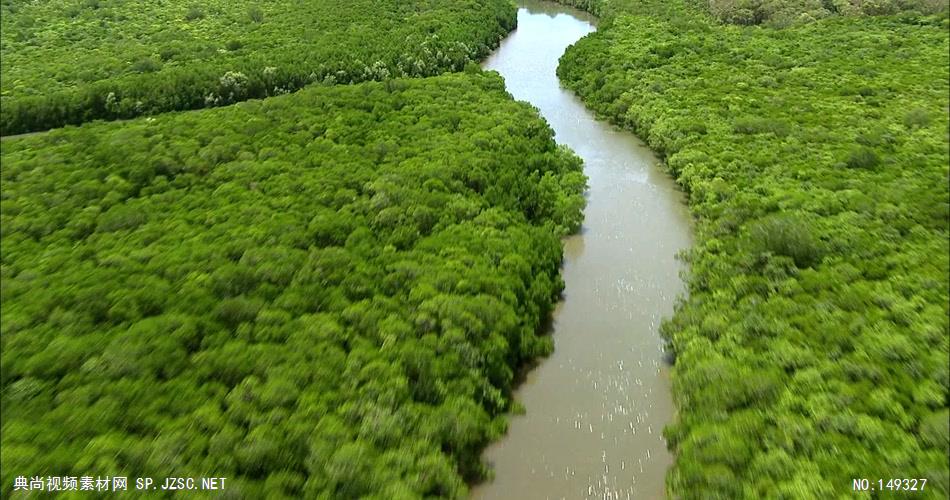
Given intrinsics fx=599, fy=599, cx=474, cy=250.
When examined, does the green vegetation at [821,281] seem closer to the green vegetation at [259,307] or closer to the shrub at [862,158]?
the shrub at [862,158]

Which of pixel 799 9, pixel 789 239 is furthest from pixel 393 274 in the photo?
pixel 799 9

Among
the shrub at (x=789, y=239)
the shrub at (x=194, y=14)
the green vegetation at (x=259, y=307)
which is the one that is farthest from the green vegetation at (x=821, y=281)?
the shrub at (x=194, y=14)

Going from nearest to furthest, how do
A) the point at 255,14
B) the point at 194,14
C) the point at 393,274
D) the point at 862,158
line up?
1. the point at 393,274
2. the point at 862,158
3. the point at 194,14
4. the point at 255,14

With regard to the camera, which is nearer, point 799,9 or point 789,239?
point 789,239

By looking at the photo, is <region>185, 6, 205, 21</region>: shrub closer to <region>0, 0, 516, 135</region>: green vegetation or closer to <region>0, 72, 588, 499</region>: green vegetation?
<region>0, 0, 516, 135</region>: green vegetation

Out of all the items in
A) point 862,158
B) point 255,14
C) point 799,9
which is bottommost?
point 255,14

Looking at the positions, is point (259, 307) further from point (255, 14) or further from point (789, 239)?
point (255, 14)

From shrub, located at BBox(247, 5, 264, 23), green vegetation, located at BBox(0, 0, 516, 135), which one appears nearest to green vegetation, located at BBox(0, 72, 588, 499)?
green vegetation, located at BBox(0, 0, 516, 135)
